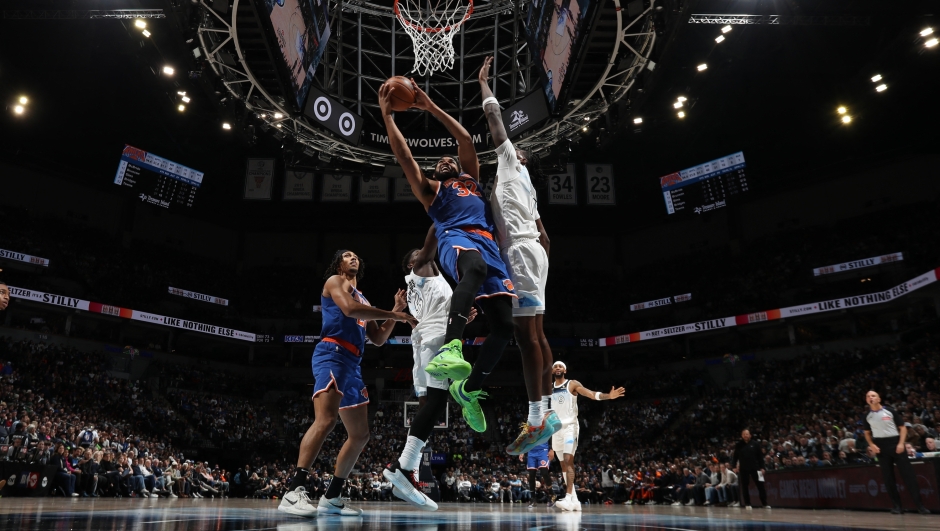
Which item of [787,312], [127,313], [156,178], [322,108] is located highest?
[156,178]

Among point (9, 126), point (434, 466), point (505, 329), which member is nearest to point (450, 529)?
point (505, 329)

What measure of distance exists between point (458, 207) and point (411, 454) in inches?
64.5

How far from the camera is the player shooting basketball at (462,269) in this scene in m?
3.71

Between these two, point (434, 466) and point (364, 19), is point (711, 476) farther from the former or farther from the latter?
point (364, 19)

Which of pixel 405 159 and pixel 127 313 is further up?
pixel 127 313

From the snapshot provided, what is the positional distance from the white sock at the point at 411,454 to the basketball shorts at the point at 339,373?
1.31m

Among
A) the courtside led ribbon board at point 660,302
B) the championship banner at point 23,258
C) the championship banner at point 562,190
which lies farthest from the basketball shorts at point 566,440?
the championship banner at point 23,258

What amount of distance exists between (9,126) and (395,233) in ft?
57.9

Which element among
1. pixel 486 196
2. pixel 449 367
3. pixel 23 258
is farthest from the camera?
pixel 23 258

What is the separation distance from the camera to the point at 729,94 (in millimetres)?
23141

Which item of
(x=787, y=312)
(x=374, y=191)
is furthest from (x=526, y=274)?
(x=787, y=312)

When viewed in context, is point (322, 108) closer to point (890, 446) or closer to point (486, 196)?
point (486, 196)

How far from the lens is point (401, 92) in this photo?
4.27 meters

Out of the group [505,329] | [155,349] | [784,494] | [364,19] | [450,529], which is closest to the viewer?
[450,529]
